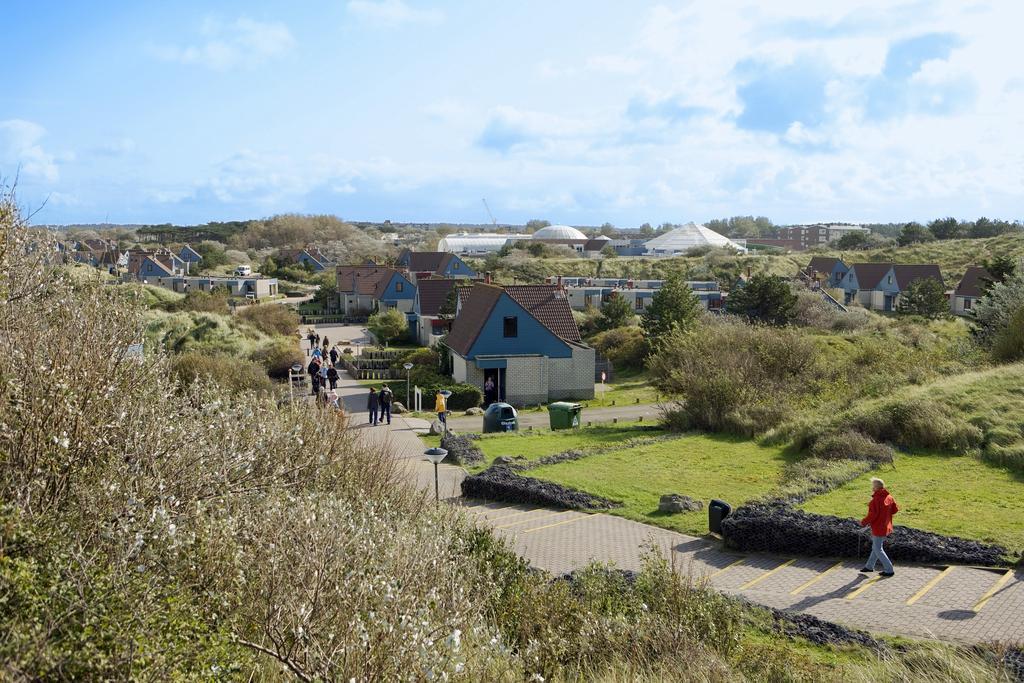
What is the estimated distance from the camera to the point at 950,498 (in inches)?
621

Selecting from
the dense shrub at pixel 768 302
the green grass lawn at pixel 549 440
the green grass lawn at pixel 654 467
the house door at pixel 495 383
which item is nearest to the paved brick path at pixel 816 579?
the green grass lawn at pixel 654 467

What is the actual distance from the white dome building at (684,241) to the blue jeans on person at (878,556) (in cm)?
11346

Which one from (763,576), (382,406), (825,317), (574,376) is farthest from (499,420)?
(825,317)

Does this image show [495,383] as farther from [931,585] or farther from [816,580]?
[931,585]

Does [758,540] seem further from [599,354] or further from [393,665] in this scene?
[599,354]

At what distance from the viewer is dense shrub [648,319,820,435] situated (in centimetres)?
2398

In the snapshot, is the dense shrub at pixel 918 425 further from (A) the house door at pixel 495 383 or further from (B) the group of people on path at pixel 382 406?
(A) the house door at pixel 495 383

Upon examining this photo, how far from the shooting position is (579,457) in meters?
21.1

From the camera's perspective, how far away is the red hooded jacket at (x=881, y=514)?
11508mm

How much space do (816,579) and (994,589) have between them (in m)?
2.21

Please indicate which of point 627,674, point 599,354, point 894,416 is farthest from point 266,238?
point 627,674

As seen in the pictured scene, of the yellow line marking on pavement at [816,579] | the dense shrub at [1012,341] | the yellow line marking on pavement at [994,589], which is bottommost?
the yellow line marking on pavement at [816,579]

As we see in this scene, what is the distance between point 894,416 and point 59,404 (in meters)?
19.1

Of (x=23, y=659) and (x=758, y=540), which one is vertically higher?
(x=23, y=659)
